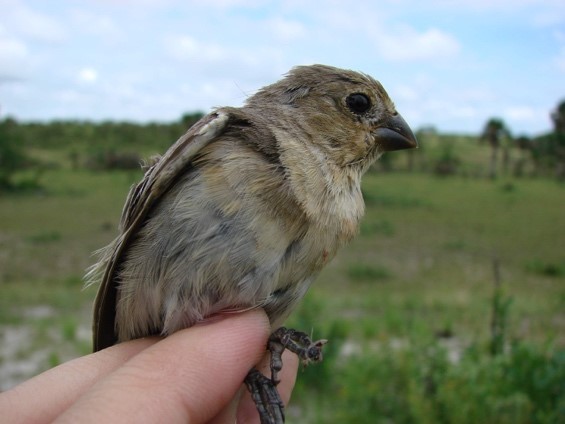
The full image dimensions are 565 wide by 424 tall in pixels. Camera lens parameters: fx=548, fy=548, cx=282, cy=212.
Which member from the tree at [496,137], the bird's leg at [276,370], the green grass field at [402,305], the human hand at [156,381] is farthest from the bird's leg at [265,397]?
the tree at [496,137]

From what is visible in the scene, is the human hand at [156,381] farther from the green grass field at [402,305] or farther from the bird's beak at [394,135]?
the green grass field at [402,305]

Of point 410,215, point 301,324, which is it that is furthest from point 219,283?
point 410,215

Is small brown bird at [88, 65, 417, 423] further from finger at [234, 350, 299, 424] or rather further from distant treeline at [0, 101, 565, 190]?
distant treeline at [0, 101, 565, 190]

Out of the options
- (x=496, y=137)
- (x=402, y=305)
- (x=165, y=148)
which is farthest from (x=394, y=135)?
(x=496, y=137)

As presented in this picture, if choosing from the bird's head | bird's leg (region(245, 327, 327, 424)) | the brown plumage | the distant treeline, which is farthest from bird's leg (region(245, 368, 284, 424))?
the distant treeline

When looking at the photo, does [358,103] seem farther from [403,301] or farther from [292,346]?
[403,301]
